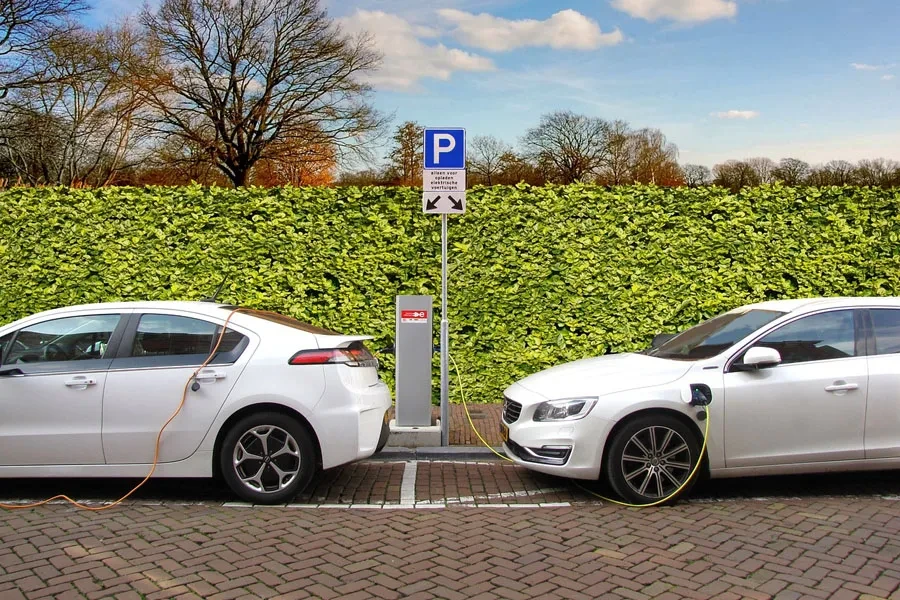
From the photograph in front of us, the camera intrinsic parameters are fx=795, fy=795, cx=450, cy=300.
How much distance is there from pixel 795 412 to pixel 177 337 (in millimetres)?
4603

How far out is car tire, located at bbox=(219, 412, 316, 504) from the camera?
573 centimetres

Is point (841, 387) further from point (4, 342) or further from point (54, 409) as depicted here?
point (4, 342)

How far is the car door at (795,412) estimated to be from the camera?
577cm

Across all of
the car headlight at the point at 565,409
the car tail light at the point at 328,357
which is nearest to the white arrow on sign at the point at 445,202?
the car tail light at the point at 328,357

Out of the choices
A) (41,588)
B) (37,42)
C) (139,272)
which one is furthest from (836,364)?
(37,42)

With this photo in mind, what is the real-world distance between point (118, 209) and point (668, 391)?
7.45 metres

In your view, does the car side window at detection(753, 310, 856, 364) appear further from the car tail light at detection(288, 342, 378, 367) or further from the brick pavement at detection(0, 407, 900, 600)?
the car tail light at detection(288, 342, 378, 367)

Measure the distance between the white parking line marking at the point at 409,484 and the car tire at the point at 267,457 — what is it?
2.60 feet

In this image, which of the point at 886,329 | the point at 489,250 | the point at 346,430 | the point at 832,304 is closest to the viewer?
the point at 346,430

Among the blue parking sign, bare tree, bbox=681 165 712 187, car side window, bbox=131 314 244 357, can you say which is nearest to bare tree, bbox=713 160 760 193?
bare tree, bbox=681 165 712 187

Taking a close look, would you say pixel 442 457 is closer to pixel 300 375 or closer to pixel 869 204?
pixel 300 375

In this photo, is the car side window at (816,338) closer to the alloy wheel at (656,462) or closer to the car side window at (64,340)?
the alloy wheel at (656,462)

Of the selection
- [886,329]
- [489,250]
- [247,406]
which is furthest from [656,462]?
[489,250]

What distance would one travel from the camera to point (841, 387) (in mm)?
5840
